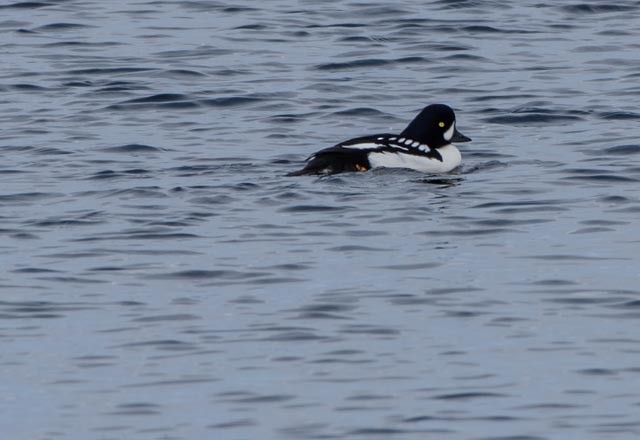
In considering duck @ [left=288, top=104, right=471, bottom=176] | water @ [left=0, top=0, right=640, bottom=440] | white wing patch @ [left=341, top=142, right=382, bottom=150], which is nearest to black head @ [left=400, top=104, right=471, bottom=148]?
duck @ [left=288, top=104, right=471, bottom=176]

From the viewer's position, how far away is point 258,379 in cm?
1038

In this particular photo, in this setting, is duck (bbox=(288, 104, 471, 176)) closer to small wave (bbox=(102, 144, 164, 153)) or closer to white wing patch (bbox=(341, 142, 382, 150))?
white wing patch (bbox=(341, 142, 382, 150))

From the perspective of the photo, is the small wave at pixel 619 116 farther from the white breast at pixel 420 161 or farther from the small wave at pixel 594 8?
the small wave at pixel 594 8

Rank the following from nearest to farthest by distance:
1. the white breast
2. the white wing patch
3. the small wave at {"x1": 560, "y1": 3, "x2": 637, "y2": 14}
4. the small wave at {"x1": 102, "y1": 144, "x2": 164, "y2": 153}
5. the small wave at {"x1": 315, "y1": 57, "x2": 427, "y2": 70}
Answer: the white wing patch, the white breast, the small wave at {"x1": 102, "y1": 144, "x2": 164, "y2": 153}, the small wave at {"x1": 315, "y1": 57, "x2": 427, "y2": 70}, the small wave at {"x1": 560, "y1": 3, "x2": 637, "y2": 14}

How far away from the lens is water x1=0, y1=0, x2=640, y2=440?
1005cm

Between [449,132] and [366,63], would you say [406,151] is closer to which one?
[449,132]

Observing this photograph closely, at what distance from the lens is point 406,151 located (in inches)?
672

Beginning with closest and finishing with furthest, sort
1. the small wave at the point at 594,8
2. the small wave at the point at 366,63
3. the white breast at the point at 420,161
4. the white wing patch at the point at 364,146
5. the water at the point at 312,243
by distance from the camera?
the water at the point at 312,243, the white wing patch at the point at 364,146, the white breast at the point at 420,161, the small wave at the point at 366,63, the small wave at the point at 594,8

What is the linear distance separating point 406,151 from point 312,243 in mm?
3470

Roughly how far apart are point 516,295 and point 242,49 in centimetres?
1306

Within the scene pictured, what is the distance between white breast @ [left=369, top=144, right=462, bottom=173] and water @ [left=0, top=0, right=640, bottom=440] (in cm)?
16

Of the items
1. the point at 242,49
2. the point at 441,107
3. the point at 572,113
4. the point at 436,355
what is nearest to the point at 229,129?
the point at 441,107

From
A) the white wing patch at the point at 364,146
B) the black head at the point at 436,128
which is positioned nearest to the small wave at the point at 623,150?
the black head at the point at 436,128

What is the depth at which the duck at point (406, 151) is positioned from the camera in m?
16.4
